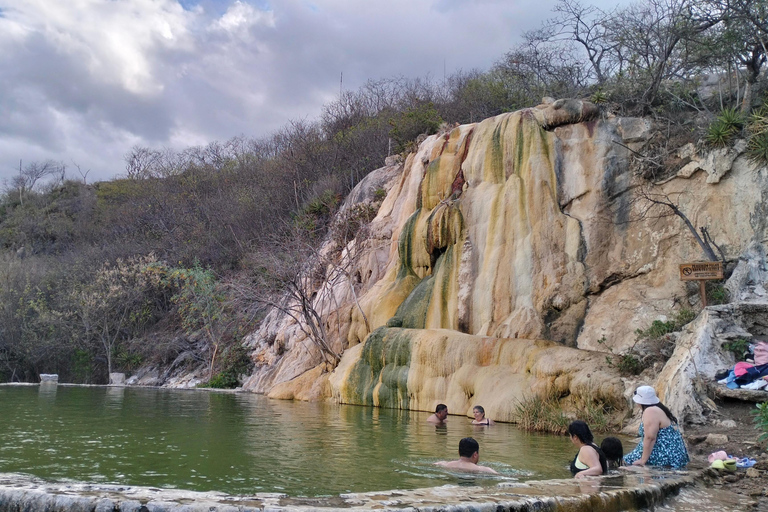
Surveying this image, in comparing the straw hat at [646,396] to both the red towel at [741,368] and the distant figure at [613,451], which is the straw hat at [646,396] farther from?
the red towel at [741,368]

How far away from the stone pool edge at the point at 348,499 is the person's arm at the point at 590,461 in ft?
1.93

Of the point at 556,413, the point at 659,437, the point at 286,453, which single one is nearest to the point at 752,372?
the point at 556,413

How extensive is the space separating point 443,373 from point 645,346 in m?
4.43

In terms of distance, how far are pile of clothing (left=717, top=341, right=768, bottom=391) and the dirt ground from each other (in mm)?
283

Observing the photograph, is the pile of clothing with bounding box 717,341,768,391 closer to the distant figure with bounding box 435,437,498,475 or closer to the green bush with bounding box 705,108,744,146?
the distant figure with bounding box 435,437,498,475

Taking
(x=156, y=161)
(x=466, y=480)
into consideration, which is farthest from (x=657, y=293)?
(x=156, y=161)

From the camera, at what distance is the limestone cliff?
1495cm

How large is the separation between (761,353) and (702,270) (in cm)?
297

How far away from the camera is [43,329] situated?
108 feet

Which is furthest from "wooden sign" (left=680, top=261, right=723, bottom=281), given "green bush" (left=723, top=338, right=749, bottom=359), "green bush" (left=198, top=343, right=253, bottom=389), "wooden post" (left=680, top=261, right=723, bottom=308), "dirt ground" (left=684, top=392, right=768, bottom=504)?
"green bush" (left=198, top=343, right=253, bottom=389)

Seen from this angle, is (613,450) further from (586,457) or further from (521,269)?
(521,269)

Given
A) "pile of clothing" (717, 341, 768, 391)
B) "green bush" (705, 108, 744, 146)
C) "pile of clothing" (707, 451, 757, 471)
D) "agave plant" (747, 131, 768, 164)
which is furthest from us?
"green bush" (705, 108, 744, 146)

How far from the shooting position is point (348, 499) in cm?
546

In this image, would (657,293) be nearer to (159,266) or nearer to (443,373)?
(443,373)
